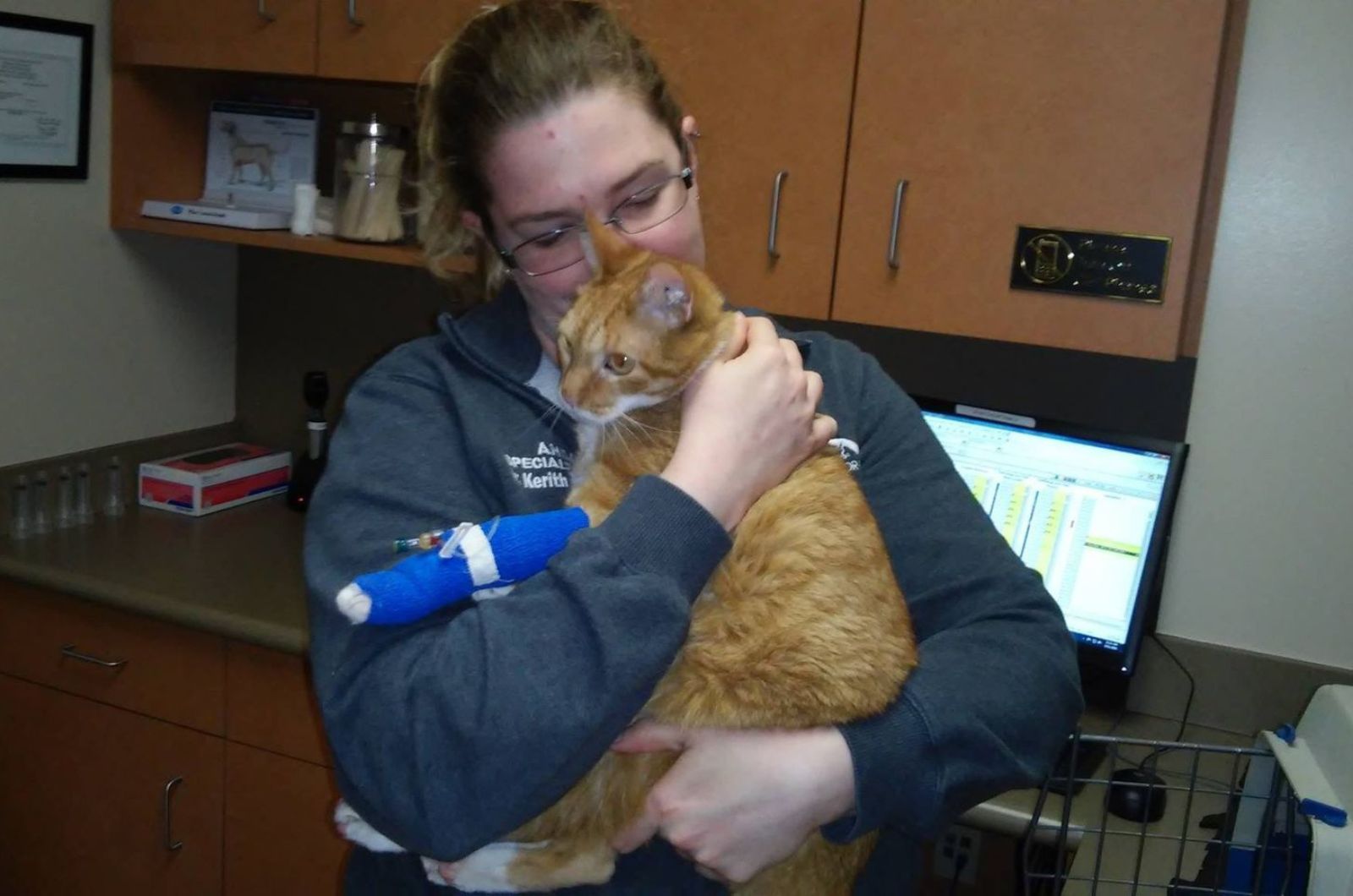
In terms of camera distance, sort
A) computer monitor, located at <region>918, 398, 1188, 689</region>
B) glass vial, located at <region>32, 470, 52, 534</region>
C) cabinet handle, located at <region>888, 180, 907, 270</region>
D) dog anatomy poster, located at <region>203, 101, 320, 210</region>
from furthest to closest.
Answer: dog anatomy poster, located at <region>203, 101, 320, 210</region>
glass vial, located at <region>32, 470, 52, 534</region>
computer monitor, located at <region>918, 398, 1188, 689</region>
cabinet handle, located at <region>888, 180, 907, 270</region>

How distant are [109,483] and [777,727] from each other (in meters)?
1.98

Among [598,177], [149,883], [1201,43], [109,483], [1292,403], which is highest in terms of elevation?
[1201,43]

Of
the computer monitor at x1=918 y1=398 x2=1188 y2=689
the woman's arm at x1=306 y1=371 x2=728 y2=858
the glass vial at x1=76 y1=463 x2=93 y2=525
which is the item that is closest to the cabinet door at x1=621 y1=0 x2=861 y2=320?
the computer monitor at x1=918 y1=398 x2=1188 y2=689

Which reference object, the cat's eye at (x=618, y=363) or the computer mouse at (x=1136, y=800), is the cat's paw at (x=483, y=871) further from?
the computer mouse at (x=1136, y=800)

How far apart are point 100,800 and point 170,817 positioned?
173mm

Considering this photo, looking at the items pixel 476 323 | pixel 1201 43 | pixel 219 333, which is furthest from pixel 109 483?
pixel 1201 43

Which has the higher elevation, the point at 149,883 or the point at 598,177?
the point at 598,177

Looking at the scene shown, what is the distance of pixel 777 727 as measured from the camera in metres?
1.00

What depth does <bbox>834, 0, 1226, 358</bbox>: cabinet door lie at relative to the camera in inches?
61.1

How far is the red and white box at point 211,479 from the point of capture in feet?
8.14

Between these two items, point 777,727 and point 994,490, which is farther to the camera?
point 994,490

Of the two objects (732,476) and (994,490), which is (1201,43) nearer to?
(994,490)

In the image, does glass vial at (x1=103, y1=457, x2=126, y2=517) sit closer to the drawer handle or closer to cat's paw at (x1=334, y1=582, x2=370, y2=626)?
the drawer handle

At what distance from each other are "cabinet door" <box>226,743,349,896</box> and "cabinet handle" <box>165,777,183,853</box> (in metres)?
0.11
